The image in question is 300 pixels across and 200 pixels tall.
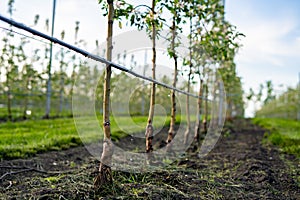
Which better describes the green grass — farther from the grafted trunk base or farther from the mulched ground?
the grafted trunk base

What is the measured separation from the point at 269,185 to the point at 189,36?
123 inches

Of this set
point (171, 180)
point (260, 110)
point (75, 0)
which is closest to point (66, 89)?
point (75, 0)

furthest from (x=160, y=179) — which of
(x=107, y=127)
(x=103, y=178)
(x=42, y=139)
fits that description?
(x=42, y=139)

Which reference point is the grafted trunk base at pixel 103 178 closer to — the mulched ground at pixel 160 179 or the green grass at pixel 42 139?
the mulched ground at pixel 160 179

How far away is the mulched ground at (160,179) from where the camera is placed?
9.82 feet

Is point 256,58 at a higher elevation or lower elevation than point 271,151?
higher

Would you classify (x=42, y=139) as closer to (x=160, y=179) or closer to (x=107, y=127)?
(x=160, y=179)

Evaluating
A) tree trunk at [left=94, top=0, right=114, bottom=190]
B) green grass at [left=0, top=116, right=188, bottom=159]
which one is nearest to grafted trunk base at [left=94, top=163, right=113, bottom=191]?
tree trunk at [left=94, top=0, right=114, bottom=190]

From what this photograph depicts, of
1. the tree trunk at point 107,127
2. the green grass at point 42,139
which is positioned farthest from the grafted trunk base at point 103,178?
the green grass at point 42,139

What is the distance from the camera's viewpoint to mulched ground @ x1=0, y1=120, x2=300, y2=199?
9.82 feet

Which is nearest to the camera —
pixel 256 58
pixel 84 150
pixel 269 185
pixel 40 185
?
pixel 40 185

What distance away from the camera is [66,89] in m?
14.3

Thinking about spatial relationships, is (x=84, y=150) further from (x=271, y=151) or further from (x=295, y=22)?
(x=295, y=22)

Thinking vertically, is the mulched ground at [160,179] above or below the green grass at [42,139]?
below
